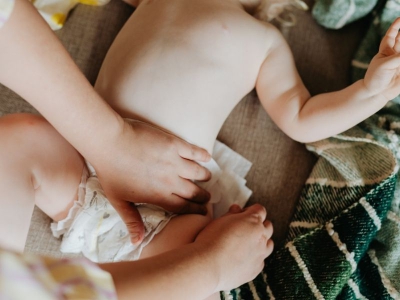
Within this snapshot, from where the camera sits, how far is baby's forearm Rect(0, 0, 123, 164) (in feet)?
1.92

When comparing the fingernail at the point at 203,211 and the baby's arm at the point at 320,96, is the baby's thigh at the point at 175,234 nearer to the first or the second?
the fingernail at the point at 203,211

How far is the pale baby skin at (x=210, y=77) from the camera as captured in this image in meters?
0.83

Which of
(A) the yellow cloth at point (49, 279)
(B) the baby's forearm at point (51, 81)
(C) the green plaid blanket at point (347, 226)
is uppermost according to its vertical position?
(B) the baby's forearm at point (51, 81)

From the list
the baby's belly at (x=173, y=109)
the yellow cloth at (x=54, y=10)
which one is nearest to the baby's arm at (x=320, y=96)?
the baby's belly at (x=173, y=109)

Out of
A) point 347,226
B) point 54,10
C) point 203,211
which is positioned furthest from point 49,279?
point 54,10

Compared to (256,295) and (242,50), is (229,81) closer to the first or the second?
(242,50)

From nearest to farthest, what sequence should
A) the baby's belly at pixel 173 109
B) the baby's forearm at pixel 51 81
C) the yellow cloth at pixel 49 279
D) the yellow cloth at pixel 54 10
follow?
the yellow cloth at pixel 49 279 < the baby's forearm at pixel 51 81 < the baby's belly at pixel 173 109 < the yellow cloth at pixel 54 10

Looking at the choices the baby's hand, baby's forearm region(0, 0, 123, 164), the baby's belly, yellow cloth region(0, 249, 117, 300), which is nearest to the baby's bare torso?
the baby's belly

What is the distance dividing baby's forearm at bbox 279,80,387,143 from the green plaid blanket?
0.06 meters

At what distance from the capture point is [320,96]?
2.90 ft

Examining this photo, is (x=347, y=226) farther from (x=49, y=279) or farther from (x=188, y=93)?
(x=49, y=279)

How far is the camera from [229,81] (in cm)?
88

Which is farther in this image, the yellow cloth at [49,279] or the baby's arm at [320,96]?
the baby's arm at [320,96]

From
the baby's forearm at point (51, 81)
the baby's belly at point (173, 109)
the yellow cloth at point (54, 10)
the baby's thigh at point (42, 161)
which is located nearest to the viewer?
the baby's forearm at point (51, 81)
